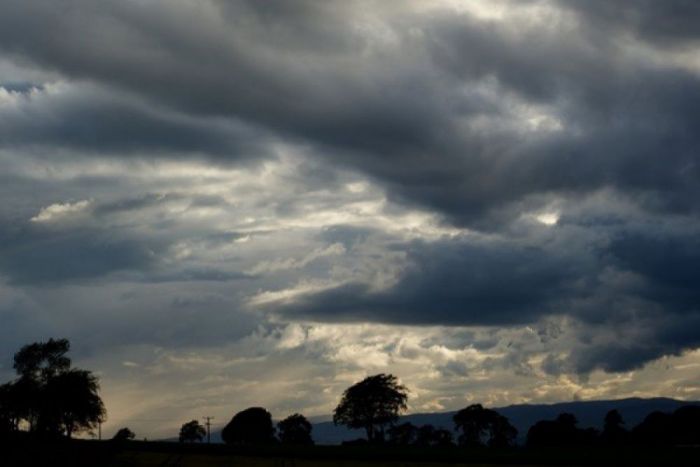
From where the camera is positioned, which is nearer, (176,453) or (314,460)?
(314,460)

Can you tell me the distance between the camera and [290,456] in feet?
441

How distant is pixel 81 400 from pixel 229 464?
90.1 metres

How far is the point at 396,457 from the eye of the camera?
134 metres

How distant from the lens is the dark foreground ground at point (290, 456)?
106 meters

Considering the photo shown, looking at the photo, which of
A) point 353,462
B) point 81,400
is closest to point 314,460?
point 353,462

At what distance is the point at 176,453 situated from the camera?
446 feet

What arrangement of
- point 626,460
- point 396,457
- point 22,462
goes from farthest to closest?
1. point 396,457
2. point 626,460
3. point 22,462

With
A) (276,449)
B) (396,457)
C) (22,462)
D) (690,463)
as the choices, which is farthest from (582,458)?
(22,462)

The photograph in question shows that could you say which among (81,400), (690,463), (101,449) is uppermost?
(81,400)

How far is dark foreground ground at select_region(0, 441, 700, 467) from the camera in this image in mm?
106125

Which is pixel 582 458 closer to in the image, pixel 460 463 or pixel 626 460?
pixel 626 460

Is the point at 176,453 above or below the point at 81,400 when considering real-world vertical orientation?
below

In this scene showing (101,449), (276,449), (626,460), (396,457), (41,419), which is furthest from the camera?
(41,419)

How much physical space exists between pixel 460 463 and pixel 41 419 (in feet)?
366
